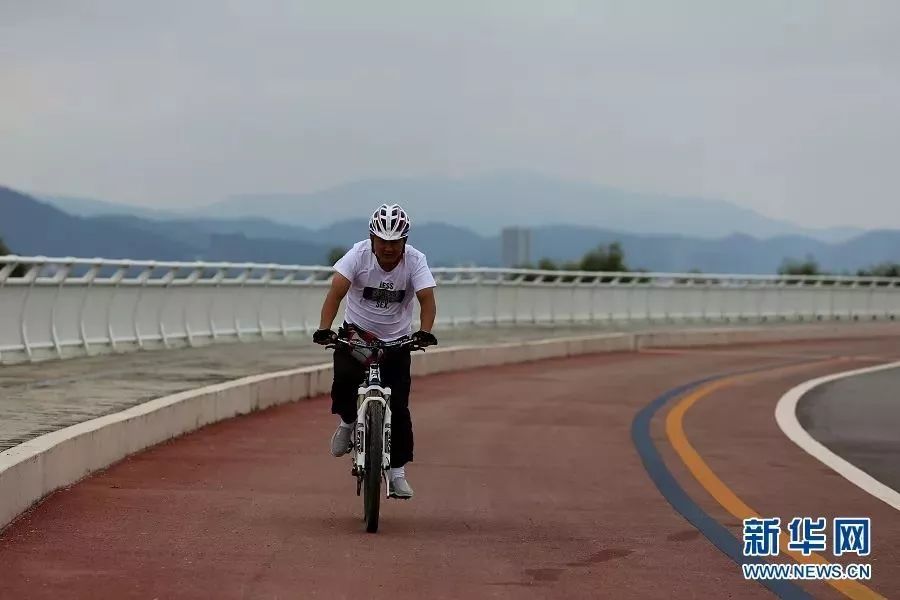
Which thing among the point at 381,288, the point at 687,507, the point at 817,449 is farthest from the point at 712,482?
the point at 381,288

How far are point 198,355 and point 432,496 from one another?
12324 mm

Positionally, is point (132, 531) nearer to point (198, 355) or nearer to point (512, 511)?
point (512, 511)

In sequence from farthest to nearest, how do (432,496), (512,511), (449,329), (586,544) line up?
(449,329), (432,496), (512,511), (586,544)

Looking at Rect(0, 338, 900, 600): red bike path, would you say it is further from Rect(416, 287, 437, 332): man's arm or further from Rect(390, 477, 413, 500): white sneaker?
Rect(416, 287, 437, 332): man's arm

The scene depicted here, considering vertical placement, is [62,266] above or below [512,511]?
above

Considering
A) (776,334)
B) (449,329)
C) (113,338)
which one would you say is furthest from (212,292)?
(776,334)

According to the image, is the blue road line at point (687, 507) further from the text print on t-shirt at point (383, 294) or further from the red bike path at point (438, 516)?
the text print on t-shirt at point (383, 294)

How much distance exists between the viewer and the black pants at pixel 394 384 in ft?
34.3

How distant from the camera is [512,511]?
35.5 ft

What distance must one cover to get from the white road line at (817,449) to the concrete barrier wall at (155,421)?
5274 mm

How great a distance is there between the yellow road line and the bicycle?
7.34ft

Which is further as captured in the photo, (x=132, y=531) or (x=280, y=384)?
(x=280, y=384)

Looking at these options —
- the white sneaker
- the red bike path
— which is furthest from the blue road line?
the white sneaker

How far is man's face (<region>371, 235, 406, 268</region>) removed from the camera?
391 inches
